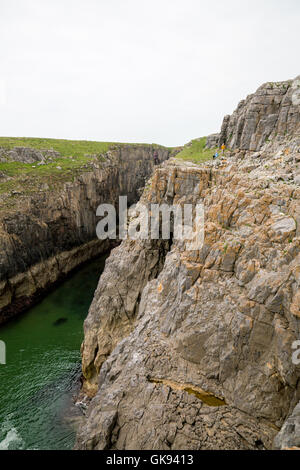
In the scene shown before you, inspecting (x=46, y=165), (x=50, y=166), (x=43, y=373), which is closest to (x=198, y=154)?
(x=43, y=373)

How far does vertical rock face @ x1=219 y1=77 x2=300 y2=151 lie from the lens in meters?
21.5

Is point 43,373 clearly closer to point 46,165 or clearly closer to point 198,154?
point 198,154

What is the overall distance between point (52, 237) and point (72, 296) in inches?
429

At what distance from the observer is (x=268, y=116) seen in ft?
75.2

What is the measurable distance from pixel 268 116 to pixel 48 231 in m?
35.5

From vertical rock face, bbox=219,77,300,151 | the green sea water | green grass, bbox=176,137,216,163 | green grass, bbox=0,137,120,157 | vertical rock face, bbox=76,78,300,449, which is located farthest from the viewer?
green grass, bbox=0,137,120,157

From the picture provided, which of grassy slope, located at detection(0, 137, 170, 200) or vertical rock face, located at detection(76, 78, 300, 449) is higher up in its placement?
grassy slope, located at detection(0, 137, 170, 200)

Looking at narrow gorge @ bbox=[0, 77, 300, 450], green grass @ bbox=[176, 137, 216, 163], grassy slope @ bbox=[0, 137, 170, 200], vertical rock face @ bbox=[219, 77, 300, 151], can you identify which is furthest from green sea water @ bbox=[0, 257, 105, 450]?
vertical rock face @ bbox=[219, 77, 300, 151]

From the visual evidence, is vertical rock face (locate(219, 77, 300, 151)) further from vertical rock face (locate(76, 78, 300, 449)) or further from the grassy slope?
the grassy slope

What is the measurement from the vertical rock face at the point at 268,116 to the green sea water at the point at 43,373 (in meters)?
28.3

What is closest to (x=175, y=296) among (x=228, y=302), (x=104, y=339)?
(x=228, y=302)

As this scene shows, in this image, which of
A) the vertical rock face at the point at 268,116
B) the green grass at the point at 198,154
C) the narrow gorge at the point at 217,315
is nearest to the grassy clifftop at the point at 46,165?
the green grass at the point at 198,154

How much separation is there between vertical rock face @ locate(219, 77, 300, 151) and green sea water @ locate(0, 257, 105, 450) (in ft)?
92.7

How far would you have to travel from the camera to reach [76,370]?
26.4m
